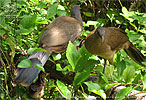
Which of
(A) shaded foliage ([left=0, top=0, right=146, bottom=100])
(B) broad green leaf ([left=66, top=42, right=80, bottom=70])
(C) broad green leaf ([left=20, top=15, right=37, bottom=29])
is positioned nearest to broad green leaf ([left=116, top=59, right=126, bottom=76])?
(A) shaded foliage ([left=0, top=0, right=146, bottom=100])

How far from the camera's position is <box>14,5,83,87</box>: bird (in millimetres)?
1397

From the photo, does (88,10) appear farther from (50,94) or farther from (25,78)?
(25,78)

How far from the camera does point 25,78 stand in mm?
1373

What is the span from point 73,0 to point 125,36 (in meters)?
1.15

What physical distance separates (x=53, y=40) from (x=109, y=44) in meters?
0.52

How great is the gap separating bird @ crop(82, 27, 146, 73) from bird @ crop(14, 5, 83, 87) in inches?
12.0

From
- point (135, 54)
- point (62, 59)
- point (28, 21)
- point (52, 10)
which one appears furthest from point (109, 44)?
point (28, 21)

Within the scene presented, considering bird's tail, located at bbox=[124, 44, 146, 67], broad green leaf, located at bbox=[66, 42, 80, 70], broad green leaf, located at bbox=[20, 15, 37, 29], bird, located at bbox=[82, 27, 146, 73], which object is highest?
broad green leaf, located at bbox=[20, 15, 37, 29]

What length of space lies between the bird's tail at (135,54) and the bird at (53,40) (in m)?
0.60

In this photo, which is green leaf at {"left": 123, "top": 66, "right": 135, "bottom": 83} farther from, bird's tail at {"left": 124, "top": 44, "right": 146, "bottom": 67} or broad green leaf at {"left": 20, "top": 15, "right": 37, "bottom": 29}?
bird's tail at {"left": 124, "top": 44, "right": 146, "bottom": 67}

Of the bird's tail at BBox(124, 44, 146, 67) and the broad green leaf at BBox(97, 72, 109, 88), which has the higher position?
the broad green leaf at BBox(97, 72, 109, 88)

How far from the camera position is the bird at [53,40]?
1397 millimetres

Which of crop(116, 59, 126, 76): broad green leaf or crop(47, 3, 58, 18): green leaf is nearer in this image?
crop(116, 59, 126, 76): broad green leaf

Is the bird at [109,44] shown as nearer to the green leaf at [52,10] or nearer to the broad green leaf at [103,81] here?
the green leaf at [52,10]
